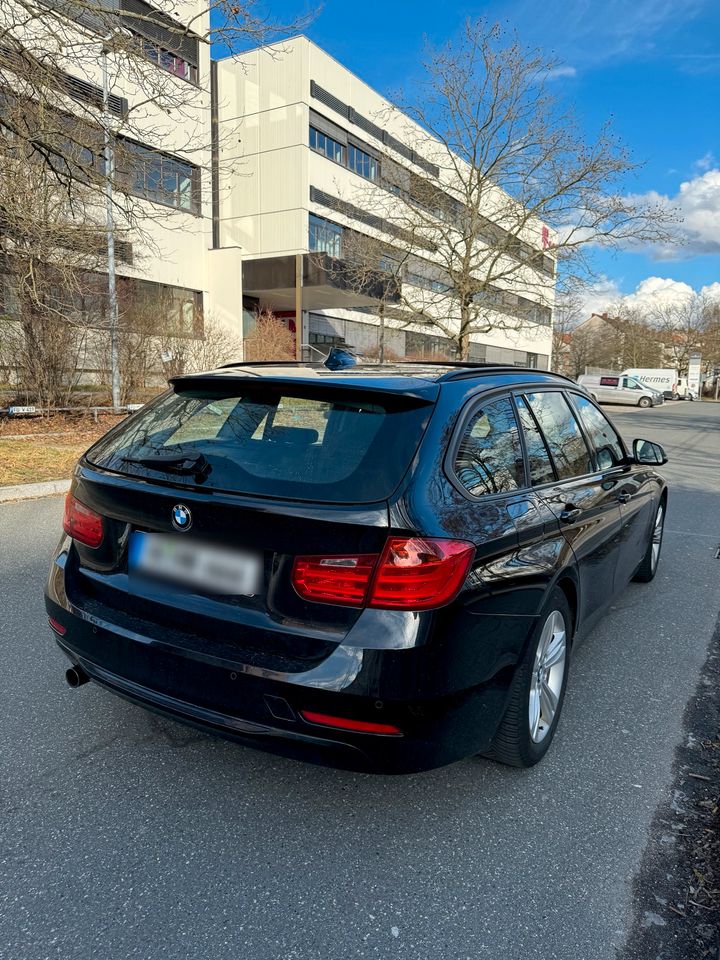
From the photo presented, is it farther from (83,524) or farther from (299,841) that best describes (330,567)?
(83,524)

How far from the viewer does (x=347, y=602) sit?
1997 millimetres

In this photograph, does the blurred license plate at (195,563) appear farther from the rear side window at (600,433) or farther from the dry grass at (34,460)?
the dry grass at (34,460)

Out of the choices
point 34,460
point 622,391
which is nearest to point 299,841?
point 34,460

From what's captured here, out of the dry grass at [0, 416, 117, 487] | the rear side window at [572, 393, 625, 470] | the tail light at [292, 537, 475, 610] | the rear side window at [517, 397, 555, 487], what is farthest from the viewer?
the dry grass at [0, 416, 117, 487]

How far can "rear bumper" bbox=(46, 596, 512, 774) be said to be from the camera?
6.50 feet

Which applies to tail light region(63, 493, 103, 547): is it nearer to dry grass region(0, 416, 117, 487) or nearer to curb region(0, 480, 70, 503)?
curb region(0, 480, 70, 503)

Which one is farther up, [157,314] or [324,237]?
[324,237]

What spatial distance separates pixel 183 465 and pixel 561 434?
1918mm

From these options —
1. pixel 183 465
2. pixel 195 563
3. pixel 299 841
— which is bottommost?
pixel 299 841

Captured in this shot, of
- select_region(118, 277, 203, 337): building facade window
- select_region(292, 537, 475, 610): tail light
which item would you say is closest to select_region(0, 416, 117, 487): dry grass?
select_region(118, 277, 203, 337): building facade window

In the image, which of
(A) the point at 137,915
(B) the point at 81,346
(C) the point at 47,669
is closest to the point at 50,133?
(B) the point at 81,346

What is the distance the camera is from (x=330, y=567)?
2002 mm

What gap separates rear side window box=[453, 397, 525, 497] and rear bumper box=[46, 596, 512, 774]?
677 mm

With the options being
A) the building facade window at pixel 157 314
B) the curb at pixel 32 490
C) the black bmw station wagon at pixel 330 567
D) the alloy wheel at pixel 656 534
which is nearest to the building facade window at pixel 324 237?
the building facade window at pixel 157 314
